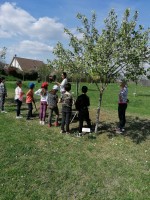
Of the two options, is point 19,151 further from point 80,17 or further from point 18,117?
point 80,17

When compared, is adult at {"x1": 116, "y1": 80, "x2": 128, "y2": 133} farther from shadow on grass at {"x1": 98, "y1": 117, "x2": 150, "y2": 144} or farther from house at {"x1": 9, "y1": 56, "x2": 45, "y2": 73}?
house at {"x1": 9, "y1": 56, "x2": 45, "y2": 73}

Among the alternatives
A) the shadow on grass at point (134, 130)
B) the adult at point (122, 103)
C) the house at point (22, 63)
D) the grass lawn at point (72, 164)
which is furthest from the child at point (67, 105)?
the house at point (22, 63)

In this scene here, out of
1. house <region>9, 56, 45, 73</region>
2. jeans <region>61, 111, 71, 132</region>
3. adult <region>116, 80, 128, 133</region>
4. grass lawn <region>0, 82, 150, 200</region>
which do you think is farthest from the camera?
house <region>9, 56, 45, 73</region>

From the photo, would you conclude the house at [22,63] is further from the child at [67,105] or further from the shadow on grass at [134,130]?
the child at [67,105]

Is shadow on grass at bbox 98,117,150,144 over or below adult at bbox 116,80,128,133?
below

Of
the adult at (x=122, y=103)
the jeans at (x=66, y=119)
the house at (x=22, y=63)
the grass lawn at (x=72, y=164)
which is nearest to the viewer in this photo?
the grass lawn at (x=72, y=164)

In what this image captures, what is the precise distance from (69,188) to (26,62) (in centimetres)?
9061

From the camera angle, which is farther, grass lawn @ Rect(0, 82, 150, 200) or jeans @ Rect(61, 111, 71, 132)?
jeans @ Rect(61, 111, 71, 132)

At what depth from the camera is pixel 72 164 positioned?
9.27 metres

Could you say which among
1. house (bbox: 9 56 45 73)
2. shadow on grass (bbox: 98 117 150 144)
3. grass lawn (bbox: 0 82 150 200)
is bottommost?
grass lawn (bbox: 0 82 150 200)

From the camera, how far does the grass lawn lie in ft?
26.4

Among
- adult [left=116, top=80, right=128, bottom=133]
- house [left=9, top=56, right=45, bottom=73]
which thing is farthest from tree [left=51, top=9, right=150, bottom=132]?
house [left=9, top=56, right=45, bottom=73]

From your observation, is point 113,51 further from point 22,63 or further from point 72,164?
point 22,63

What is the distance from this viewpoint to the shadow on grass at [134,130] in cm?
1151
